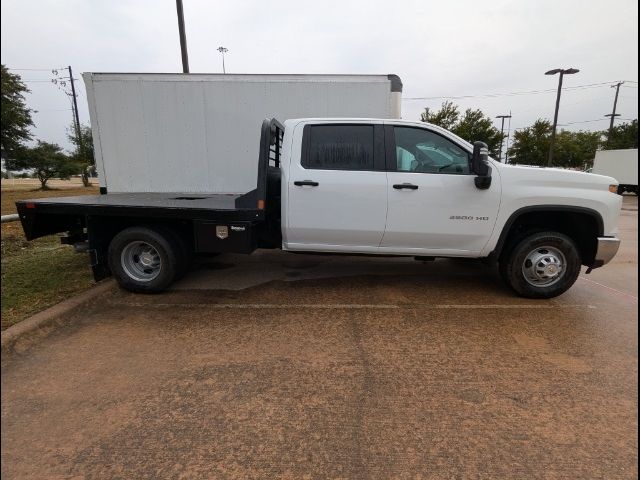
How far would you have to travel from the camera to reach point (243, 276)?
538cm

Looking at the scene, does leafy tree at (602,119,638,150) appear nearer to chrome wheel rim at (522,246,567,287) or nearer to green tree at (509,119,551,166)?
green tree at (509,119,551,166)

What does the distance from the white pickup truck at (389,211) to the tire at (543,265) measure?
0.04 ft

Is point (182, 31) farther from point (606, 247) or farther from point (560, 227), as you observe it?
point (606, 247)

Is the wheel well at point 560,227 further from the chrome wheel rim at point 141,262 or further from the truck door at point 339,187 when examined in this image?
the chrome wheel rim at point 141,262

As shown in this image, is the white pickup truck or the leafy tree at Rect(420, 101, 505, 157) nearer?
the white pickup truck

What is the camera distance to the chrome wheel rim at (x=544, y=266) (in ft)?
14.3

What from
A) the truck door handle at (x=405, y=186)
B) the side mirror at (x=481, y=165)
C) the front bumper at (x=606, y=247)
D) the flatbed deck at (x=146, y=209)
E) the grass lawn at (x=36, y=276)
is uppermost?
the side mirror at (x=481, y=165)

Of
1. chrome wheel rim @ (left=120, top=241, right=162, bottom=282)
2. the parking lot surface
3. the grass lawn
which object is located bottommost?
the parking lot surface

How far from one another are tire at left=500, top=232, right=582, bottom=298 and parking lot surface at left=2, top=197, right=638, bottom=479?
0.63 ft

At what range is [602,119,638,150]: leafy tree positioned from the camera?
33544 millimetres

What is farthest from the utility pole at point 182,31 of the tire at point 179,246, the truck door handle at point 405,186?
the truck door handle at point 405,186

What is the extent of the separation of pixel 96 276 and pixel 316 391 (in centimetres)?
339

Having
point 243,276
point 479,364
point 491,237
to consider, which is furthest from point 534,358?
point 243,276

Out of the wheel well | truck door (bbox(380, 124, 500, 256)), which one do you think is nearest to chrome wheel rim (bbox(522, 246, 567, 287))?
the wheel well
